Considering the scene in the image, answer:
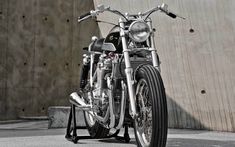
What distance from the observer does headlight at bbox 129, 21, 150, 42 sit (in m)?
3.38

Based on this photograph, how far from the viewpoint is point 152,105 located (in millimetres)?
3014

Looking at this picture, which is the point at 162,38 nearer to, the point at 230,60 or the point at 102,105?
the point at 230,60

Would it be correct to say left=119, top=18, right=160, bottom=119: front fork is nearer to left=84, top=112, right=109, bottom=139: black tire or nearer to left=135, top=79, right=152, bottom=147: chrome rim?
left=135, top=79, right=152, bottom=147: chrome rim

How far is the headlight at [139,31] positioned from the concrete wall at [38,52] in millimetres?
7721

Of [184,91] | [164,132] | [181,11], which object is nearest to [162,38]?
[181,11]

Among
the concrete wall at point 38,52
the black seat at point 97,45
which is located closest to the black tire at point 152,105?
the black seat at point 97,45

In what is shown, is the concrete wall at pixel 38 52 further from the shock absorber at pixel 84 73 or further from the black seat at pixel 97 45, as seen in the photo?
the black seat at pixel 97 45

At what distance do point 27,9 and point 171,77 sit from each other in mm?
5849

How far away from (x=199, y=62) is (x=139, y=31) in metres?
2.95

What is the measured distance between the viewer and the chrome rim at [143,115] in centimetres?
322

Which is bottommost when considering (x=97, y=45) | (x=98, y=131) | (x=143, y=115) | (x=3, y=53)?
(x=98, y=131)

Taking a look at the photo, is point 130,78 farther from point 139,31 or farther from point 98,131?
point 98,131

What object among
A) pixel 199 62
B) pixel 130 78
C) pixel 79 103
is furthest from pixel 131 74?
pixel 199 62

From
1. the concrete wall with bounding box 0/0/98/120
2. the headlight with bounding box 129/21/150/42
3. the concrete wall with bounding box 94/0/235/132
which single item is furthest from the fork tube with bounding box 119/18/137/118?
the concrete wall with bounding box 0/0/98/120
